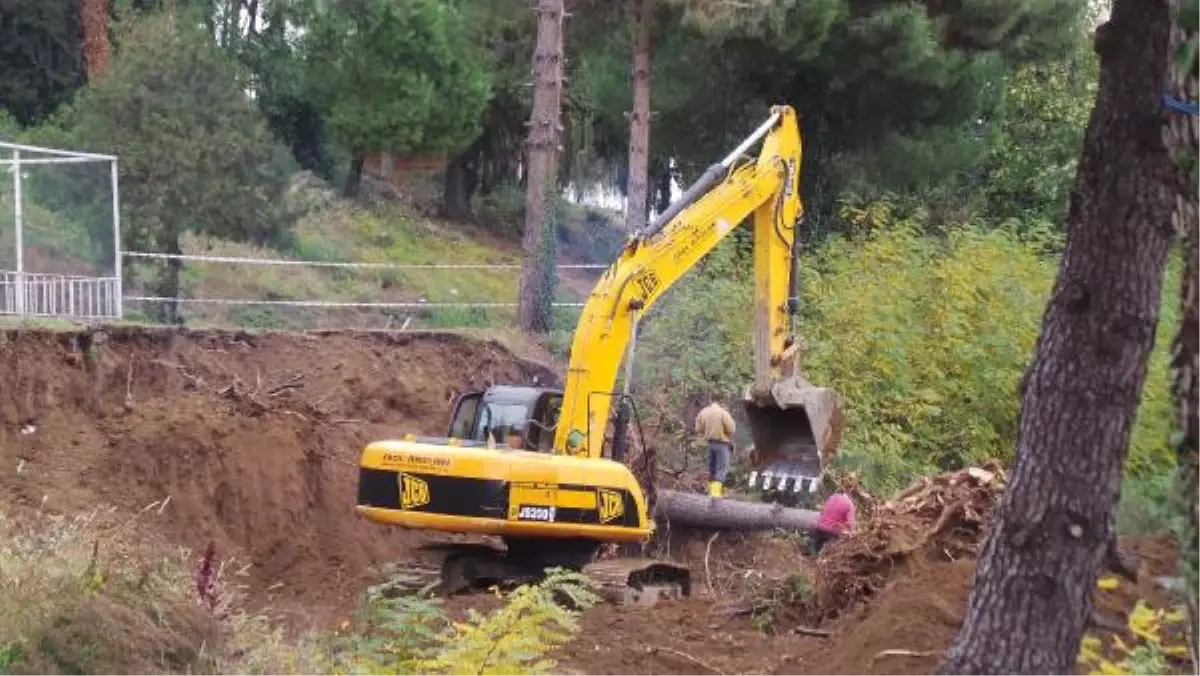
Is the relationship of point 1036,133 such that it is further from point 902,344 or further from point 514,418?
point 514,418

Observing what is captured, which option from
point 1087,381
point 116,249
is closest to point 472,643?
point 1087,381

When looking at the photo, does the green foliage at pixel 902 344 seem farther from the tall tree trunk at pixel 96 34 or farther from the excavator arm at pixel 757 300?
the tall tree trunk at pixel 96 34

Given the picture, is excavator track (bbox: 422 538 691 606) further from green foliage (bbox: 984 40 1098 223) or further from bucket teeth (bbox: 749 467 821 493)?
green foliage (bbox: 984 40 1098 223)

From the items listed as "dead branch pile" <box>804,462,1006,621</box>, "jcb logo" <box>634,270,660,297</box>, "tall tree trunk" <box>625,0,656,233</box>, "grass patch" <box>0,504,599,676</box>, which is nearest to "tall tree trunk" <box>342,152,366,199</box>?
"tall tree trunk" <box>625,0,656,233</box>

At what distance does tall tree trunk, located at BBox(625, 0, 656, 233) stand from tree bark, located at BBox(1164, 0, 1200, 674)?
2203cm

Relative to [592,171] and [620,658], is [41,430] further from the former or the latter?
[592,171]

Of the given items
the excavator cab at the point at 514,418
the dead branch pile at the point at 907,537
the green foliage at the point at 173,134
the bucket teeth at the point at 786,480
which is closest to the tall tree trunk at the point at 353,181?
the green foliage at the point at 173,134

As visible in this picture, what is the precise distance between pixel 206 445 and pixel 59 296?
2440 millimetres

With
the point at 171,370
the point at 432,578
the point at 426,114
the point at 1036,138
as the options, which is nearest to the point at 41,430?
the point at 171,370

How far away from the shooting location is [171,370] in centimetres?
1698

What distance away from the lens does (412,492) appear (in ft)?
42.9

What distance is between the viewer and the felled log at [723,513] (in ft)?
56.6

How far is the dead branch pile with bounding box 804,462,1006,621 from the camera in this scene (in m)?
10.9

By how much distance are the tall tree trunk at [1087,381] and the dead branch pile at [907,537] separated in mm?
4622
